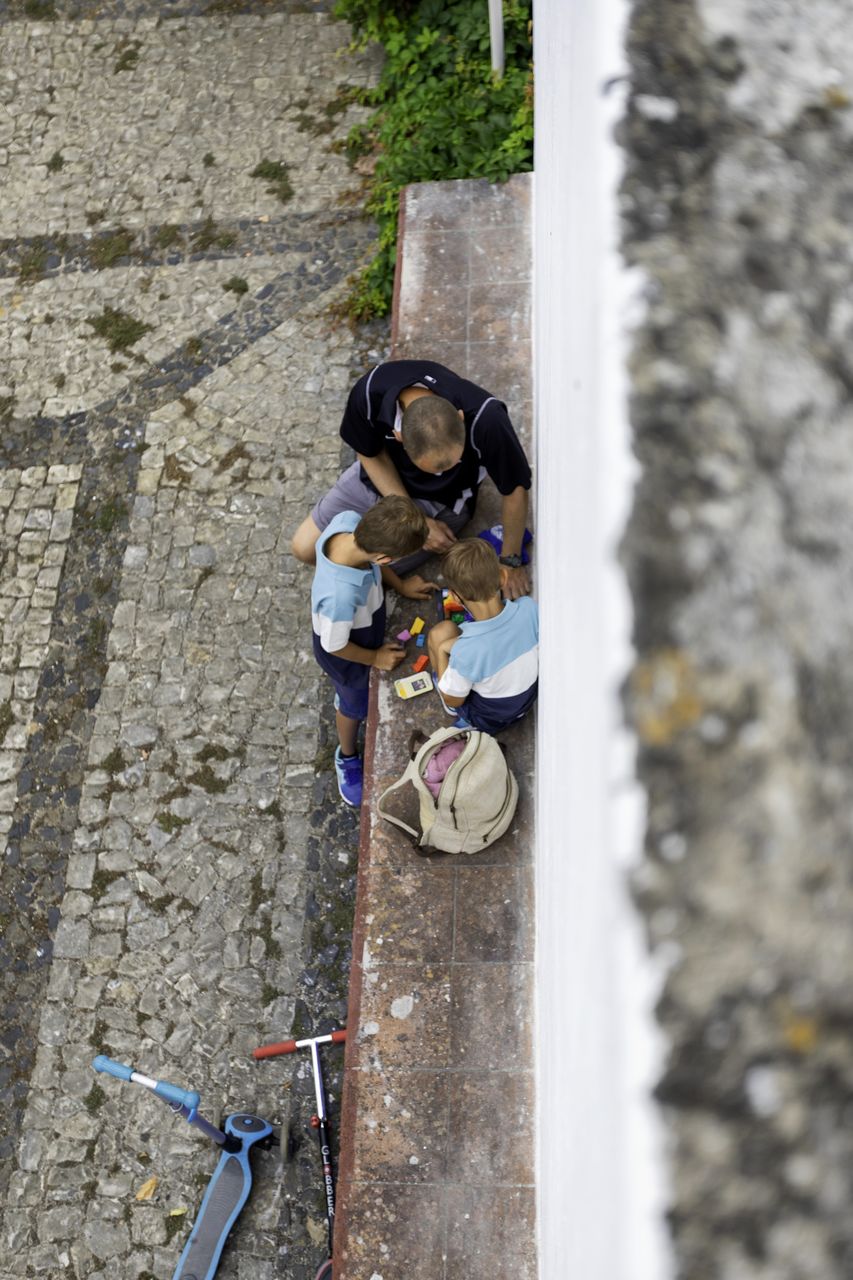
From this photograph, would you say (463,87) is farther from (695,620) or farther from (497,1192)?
(695,620)

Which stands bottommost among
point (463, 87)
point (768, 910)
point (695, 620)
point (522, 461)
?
point (522, 461)

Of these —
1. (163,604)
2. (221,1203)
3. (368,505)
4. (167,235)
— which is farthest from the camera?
(167,235)

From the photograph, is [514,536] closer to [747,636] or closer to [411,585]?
[411,585]

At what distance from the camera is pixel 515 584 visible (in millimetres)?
4641

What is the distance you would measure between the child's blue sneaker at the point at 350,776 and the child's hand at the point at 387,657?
644 millimetres

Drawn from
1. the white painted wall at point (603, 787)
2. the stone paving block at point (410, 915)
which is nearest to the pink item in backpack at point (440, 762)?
the stone paving block at point (410, 915)

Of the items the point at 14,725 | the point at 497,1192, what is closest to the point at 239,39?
the point at 14,725

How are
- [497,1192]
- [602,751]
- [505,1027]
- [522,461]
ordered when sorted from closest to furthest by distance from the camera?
[602,751] < [497,1192] < [505,1027] < [522,461]

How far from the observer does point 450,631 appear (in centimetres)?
452

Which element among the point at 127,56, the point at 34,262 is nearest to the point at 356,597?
the point at 34,262

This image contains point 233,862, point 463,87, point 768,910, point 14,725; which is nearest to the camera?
point 768,910

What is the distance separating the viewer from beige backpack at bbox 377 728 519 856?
390cm

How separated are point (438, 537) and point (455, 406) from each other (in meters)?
0.71

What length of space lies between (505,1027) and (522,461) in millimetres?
2311
